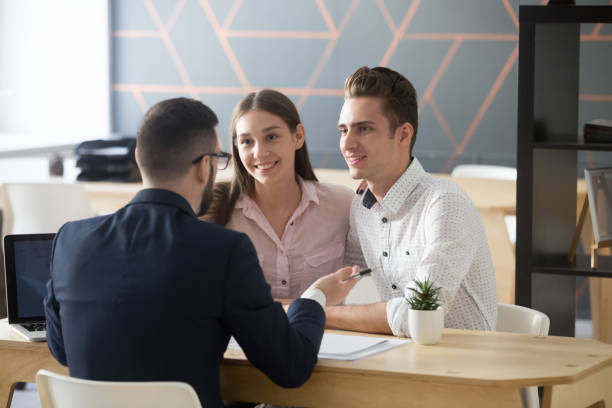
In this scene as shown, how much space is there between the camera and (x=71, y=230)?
1879mm

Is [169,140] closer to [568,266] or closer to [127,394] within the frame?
[127,394]

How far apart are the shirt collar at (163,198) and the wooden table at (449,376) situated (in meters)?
0.39

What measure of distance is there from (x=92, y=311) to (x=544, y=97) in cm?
179

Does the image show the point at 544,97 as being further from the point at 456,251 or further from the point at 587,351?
the point at 587,351

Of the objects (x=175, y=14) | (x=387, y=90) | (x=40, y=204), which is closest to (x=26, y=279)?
(x=387, y=90)

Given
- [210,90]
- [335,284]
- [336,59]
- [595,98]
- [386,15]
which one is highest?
[386,15]

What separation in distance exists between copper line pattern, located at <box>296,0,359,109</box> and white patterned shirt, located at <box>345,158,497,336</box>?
357 centimetres

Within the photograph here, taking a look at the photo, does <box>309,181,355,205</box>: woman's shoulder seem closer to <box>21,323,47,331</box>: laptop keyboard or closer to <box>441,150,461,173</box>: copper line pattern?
<box>21,323,47,331</box>: laptop keyboard

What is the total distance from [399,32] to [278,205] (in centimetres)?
341

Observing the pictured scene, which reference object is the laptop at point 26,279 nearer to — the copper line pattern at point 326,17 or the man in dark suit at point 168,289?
the man in dark suit at point 168,289

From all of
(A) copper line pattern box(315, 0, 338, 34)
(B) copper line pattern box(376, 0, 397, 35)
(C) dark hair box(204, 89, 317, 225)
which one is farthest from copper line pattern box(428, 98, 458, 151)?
(C) dark hair box(204, 89, 317, 225)

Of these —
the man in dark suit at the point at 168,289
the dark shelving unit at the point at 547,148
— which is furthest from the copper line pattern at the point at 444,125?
the man in dark suit at the point at 168,289

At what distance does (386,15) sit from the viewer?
5.95 meters

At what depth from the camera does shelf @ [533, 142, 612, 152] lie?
9.12 ft
